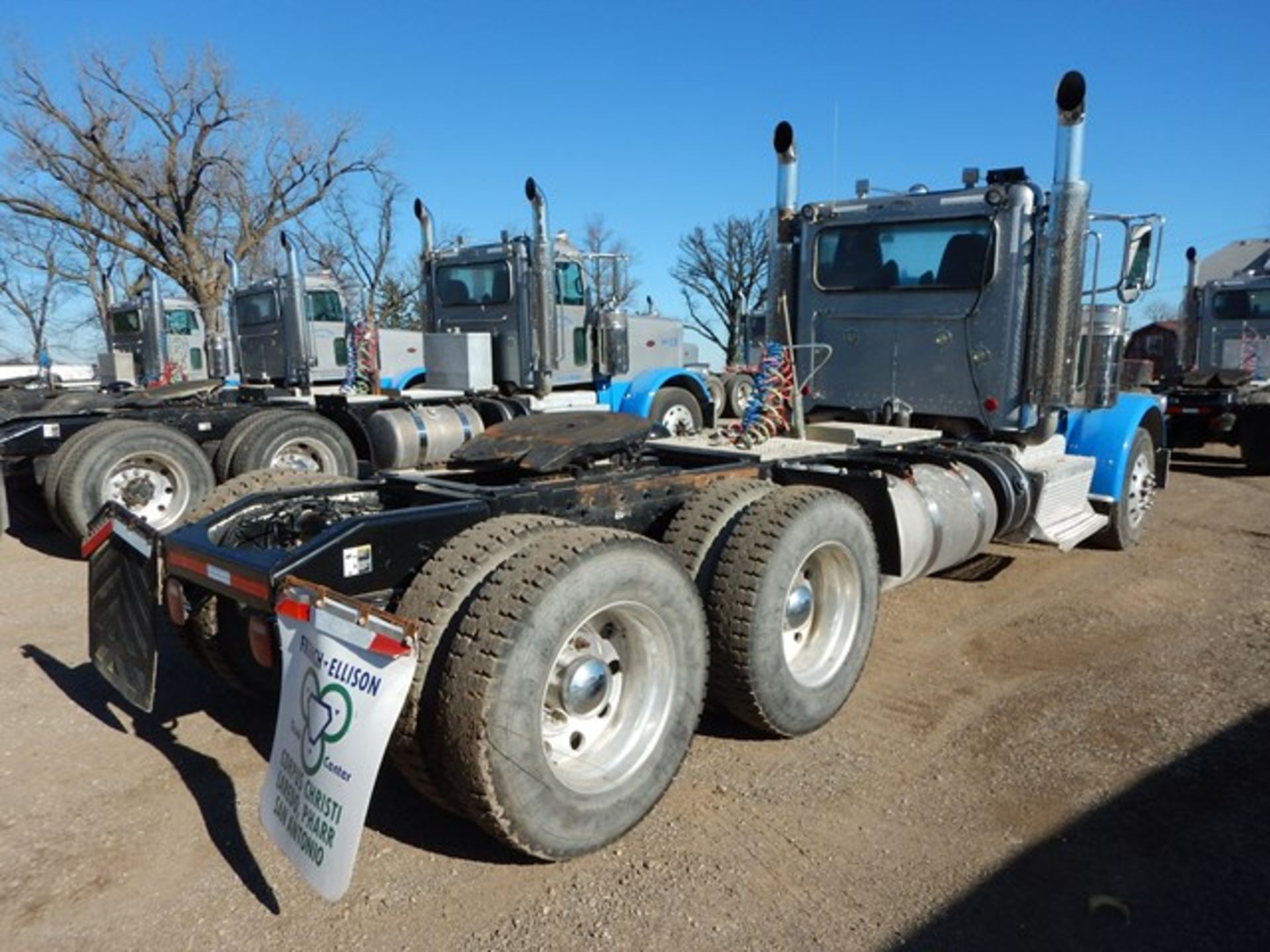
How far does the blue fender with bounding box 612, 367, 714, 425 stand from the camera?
469 inches

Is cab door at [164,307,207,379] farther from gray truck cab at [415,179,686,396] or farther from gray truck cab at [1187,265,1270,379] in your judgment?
gray truck cab at [1187,265,1270,379]

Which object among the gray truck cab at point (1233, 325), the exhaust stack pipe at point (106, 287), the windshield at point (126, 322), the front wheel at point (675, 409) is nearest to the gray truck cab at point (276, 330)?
the front wheel at point (675, 409)

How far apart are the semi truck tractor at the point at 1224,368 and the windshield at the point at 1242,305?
0.01m

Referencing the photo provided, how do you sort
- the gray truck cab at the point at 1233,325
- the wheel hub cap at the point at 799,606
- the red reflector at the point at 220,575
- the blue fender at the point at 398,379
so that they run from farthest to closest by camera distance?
the gray truck cab at the point at 1233,325 → the blue fender at the point at 398,379 → the wheel hub cap at the point at 799,606 → the red reflector at the point at 220,575

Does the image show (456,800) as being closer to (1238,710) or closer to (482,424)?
(1238,710)

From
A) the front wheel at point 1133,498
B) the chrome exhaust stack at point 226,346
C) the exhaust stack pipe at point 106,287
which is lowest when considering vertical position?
the front wheel at point 1133,498

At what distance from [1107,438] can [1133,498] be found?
2.36 ft

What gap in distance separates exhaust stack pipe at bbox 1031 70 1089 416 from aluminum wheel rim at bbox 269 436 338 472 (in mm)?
6346

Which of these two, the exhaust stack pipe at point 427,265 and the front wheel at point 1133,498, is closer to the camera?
the front wheel at point 1133,498

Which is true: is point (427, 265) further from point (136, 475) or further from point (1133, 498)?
point (1133, 498)

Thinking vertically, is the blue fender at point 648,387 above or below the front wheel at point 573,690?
above

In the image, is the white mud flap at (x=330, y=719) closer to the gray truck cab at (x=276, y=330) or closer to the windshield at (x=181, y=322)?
the gray truck cab at (x=276, y=330)

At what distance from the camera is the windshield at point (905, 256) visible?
6.34 m

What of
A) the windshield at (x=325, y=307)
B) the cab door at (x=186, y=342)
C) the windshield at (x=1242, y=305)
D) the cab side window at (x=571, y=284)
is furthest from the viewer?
the cab door at (x=186, y=342)
